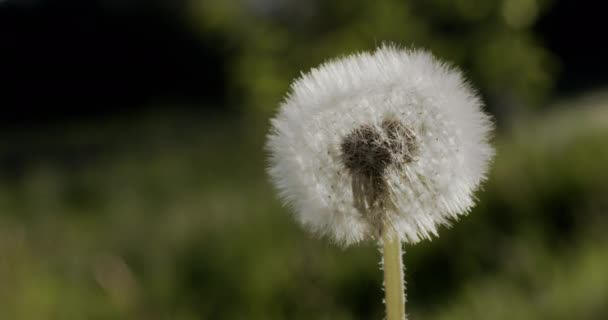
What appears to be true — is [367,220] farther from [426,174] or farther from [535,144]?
[535,144]

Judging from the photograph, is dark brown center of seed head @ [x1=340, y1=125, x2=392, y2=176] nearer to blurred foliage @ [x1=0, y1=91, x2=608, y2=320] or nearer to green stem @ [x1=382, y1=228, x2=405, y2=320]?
green stem @ [x1=382, y1=228, x2=405, y2=320]

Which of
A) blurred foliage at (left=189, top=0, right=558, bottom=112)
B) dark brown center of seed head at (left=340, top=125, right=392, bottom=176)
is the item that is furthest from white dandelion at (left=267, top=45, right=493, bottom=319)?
blurred foliage at (left=189, top=0, right=558, bottom=112)

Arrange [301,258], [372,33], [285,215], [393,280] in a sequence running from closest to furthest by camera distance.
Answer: [393,280] → [301,258] → [285,215] → [372,33]

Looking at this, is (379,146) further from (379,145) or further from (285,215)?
(285,215)

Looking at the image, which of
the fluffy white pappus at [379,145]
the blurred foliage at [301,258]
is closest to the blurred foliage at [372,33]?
the blurred foliage at [301,258]

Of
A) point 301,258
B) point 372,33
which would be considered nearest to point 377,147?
point 301,258
